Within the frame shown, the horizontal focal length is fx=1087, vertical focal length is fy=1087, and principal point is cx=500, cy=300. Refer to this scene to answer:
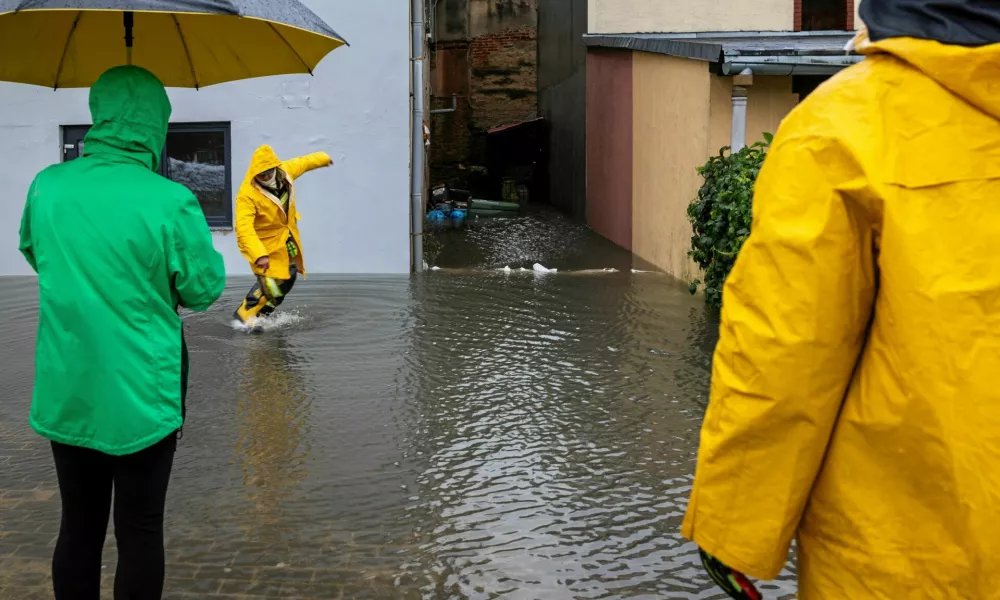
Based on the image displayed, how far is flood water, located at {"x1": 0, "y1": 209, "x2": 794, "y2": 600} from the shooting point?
3.87 metres

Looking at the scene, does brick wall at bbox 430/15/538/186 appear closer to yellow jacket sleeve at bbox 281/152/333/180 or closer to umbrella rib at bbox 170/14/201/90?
yellow jacket sleeve at bbox 281/152/333/180

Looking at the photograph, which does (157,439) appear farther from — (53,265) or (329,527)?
(329,527)

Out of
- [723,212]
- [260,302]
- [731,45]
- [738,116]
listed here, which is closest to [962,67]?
[723,212]

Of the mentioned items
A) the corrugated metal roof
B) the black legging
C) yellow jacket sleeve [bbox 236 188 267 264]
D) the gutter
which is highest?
the corrugated metal roof

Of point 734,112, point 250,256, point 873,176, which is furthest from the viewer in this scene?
point 734,112

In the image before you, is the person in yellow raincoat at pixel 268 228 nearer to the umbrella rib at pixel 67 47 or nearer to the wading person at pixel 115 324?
the umbrella rib at pixel 67 47

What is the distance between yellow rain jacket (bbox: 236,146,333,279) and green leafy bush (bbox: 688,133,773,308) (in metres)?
3.31

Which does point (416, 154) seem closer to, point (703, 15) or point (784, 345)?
point (703, 15)

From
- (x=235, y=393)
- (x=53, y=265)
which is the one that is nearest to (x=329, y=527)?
(x=53, y=265)

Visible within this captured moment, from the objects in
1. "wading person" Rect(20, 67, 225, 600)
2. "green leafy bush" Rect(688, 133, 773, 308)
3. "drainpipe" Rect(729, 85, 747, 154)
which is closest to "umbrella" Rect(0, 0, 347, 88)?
"wading person" Rect(20, 67, 225, 600)

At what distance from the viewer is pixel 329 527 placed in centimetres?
428

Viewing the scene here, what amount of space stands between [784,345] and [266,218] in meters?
6.80

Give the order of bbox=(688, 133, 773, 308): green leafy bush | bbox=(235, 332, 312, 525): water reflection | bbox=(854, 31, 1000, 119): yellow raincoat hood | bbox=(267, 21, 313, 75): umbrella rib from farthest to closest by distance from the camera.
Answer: bbox=(688, 133, 773, 308): green leafy bush → bbox=(235, 332, 312, 525): water reflection → bbox=(267, 21, 313, 75): umbrella rib → bbox=(854, 31, 1000, 119): yellow raincoat hood

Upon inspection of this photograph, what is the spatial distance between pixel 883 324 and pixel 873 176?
25cm
